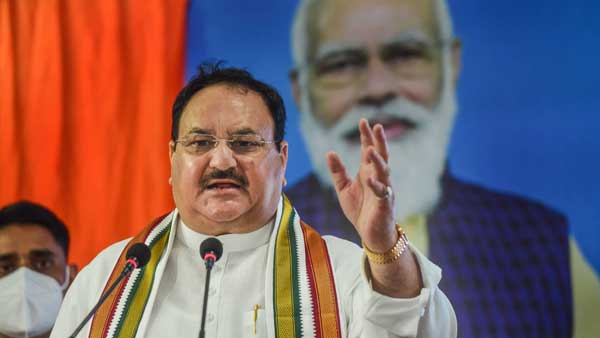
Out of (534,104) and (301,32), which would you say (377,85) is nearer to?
(301,32)

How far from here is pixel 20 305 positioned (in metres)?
3.22

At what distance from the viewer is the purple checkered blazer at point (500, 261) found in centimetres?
383

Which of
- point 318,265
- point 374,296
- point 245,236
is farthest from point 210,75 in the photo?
point 374,296

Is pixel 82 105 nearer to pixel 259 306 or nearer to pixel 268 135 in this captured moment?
pixel 268 135

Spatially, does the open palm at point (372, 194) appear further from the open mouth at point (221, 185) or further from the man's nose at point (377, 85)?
Answer: the man's nose at point (377, 85)

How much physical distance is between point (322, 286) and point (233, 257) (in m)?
0.34

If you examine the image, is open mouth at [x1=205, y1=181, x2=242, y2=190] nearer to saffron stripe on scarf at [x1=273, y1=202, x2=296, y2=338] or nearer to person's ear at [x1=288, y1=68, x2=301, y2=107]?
saffron stripe on scarf at [x1=273, y1=202, x2=296, y2=338]

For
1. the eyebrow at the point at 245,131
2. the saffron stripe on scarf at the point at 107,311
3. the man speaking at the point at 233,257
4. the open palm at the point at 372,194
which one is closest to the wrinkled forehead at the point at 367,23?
the man speaking at the point at 233,257

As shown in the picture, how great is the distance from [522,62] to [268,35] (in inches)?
63.3

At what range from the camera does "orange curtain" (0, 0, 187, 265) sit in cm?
447

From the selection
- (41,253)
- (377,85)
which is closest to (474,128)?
(377,85)

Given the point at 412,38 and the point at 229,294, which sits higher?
the point at 412,38

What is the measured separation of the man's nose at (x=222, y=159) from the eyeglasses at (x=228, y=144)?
4cm

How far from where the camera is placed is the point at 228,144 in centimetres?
232
